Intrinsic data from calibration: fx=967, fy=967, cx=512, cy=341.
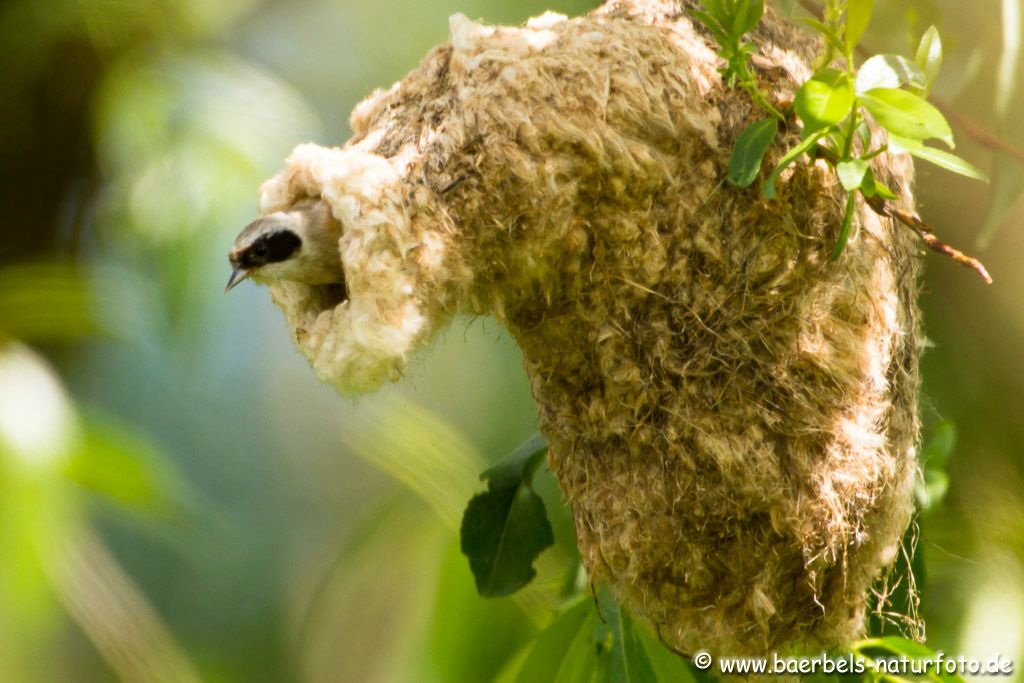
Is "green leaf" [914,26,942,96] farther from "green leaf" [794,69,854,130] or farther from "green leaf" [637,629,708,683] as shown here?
"green leaf" [637,629,708,683]

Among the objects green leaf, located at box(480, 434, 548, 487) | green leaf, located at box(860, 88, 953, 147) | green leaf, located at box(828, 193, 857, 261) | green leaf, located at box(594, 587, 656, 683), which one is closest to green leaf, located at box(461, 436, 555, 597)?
green leaf, located at box(480, 434, 548, 487)

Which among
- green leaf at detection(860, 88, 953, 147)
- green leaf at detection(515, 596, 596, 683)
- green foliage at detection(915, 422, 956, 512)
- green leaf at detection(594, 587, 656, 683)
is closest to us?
green leaf at detection(860, 88, 953, 147)

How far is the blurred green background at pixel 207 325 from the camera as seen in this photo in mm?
1096

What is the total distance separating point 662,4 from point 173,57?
1101mm

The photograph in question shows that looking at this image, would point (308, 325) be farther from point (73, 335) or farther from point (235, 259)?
point (73, 335)


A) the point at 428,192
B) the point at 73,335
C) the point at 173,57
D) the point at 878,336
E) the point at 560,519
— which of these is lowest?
the point at 560,519

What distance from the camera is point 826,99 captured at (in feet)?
2.43

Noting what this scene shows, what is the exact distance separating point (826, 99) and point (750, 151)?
0.25 feet

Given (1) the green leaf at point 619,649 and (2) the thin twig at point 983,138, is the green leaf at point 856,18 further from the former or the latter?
(1) the green leaf at point 619,649

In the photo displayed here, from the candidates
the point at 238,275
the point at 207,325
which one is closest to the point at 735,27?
the point at 238,275

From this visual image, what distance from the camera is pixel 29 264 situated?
1.68 metres

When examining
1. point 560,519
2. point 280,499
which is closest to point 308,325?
point 560,519

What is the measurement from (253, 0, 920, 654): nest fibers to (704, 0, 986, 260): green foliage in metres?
0.06

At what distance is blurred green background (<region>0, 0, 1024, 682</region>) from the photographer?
3.59ft
